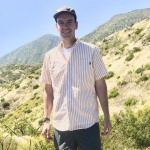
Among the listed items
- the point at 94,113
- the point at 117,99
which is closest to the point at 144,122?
the point at 94,113

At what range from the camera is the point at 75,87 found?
7.90 ft

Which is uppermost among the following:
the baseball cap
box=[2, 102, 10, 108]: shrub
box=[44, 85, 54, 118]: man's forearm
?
the baseball cap

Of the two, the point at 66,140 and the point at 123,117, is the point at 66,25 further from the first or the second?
the point at 123,117

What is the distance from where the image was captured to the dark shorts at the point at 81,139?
2.36 metres

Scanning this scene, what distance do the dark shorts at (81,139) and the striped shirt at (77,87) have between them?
0.08m

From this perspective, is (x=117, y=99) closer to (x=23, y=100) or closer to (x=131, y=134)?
(x=131, y=134)

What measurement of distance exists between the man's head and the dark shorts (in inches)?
58.1

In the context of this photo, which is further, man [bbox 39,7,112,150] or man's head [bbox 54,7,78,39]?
man's head [bbox 54,7,78,39]

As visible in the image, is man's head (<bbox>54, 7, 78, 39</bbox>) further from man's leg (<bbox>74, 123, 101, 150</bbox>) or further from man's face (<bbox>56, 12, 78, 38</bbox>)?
man's leg (<bbox>74, 123, 101, 150</bbox>)

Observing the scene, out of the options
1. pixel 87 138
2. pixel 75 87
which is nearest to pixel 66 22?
pixel 75 87

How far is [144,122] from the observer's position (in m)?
5.97

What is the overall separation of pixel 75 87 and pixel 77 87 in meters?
0.03

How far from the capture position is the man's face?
2535 millimetres

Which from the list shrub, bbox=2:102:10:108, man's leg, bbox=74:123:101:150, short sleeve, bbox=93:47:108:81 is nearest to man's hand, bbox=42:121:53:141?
man's leg, bbox=74:123:101:150
